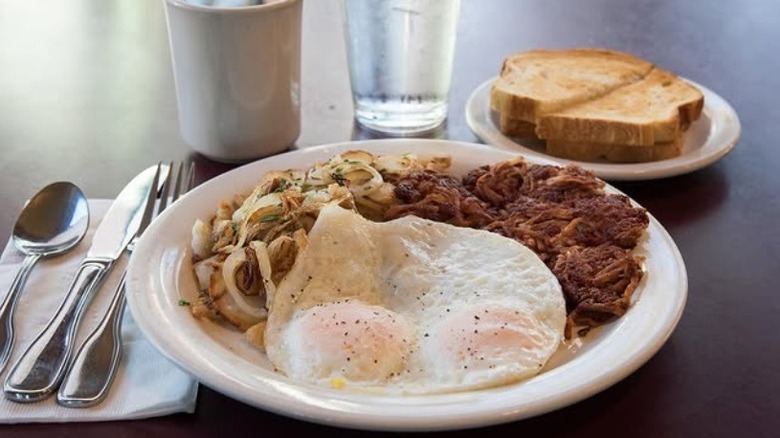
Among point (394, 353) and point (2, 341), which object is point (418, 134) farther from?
point (2, 341)

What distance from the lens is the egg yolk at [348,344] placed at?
133 centimetres

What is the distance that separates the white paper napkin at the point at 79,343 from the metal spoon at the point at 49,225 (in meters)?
0.02

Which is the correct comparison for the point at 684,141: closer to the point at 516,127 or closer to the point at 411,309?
the point at 516,127

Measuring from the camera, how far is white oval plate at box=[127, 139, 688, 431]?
1182 millimetres

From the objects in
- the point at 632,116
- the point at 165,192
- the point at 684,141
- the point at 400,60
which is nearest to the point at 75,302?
the point at 165,192

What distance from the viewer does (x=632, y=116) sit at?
2236 millimetres

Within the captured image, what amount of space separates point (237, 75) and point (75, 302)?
0.72 m

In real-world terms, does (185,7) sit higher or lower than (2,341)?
higher

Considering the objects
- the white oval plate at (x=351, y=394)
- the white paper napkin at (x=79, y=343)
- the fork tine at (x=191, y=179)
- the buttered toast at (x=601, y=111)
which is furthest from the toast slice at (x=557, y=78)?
the white paper napkin at (x=79, y=343)

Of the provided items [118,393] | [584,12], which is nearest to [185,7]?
[118,393]

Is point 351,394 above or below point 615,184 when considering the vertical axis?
above

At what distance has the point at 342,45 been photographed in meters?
2.89

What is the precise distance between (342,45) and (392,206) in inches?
49.7

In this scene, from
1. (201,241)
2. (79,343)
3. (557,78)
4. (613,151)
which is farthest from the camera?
(557,78)
